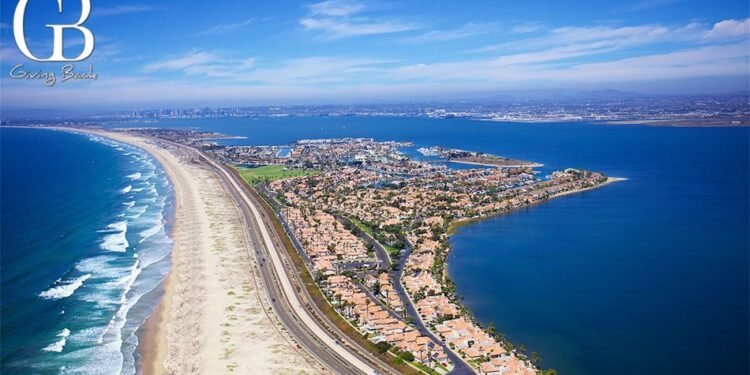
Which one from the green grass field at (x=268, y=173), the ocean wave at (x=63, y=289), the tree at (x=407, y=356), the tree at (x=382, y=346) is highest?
the green grass field at (x=268, y=173)

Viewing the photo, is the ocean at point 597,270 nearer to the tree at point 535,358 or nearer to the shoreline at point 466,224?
the tree at point 535,358

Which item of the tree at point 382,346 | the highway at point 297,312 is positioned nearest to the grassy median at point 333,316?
the tree at point 382,346

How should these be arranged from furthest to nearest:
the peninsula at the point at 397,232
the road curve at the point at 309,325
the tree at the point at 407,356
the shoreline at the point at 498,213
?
the shoreline at the point at 498,213, the peninsula at the point at 397,232, the tree at the point at 407,356, the road curve at the point at 309,325

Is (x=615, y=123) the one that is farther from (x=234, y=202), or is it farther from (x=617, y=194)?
(x=234, y=202)

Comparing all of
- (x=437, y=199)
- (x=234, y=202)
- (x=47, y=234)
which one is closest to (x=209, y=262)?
(x=47, y=234)

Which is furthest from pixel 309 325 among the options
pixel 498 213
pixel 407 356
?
pixel 498 213

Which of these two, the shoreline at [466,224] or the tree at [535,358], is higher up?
the shoreline at [466,224]

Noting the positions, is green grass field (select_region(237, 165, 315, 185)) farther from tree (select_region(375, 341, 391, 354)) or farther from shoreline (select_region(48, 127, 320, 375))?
tree (select_region(375, 341, 391, 354))
